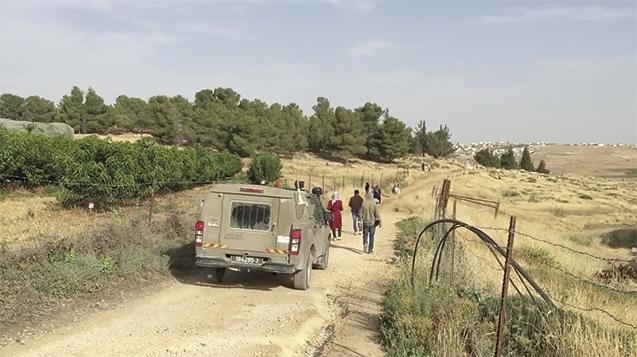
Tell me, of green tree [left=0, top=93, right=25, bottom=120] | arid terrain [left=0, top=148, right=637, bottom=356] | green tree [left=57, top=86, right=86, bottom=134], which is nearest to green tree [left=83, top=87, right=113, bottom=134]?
green tree [left=57, top=86, right=86, bottom=134]

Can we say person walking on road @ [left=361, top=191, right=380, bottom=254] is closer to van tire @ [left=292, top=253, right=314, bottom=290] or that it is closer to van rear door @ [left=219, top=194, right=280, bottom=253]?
van tire @ [left=292, top=253, right=314, bottom=290]

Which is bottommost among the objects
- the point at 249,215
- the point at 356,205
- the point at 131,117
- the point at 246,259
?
the point at 246,259

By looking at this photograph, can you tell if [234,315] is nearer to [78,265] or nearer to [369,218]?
[78,265]

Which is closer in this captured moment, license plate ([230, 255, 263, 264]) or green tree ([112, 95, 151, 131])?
license plate ([230, 255, 263, 264])

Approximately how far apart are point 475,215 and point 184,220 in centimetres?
1727

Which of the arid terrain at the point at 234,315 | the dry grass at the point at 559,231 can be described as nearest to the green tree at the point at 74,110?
the dry grass at the point at 559,231

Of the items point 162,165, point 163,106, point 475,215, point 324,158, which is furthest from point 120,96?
point 475,215

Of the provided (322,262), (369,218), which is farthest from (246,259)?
(369,218)

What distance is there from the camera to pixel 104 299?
32.9ft

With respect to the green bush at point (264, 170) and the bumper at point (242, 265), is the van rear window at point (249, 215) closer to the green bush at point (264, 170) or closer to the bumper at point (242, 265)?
the bumper at point (242, 265)

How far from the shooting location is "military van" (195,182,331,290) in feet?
36.9

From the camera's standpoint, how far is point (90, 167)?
23.3 meters

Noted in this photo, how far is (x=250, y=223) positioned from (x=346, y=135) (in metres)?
71.4

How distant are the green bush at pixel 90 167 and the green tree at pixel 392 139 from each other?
54328mm
